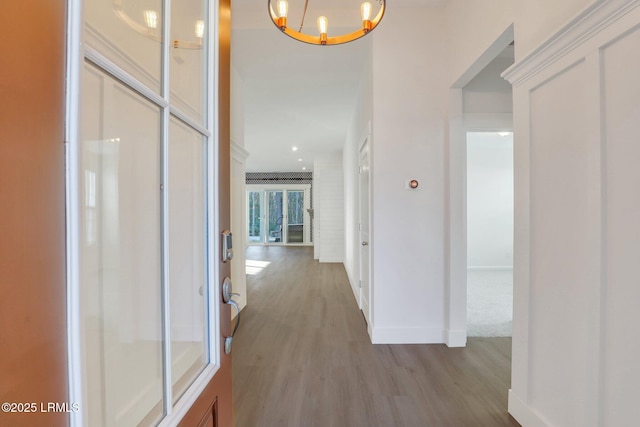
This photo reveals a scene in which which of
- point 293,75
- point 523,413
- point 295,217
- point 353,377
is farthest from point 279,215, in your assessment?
point 523,413

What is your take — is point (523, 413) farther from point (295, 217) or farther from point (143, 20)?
point (295, 217)

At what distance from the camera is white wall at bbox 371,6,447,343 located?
2646 millimetres

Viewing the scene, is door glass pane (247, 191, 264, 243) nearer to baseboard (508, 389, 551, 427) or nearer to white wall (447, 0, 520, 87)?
white wall (447, 0, 520, 87)

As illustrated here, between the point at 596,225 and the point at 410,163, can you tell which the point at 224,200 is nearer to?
the point at 596,225

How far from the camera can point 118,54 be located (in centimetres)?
67

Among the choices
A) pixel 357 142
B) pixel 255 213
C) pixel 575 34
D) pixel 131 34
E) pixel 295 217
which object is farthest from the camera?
pixel 255 213

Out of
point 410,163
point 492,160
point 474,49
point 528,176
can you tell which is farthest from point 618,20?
point 492,160

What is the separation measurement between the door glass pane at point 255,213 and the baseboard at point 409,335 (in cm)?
842

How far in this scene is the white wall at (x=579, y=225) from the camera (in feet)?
3.56

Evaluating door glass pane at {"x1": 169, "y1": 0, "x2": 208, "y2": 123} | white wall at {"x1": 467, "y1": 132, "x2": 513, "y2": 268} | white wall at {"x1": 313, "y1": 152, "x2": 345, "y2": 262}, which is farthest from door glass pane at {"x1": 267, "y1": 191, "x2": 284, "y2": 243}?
door glass pane at {"x1": 169, "y1": 0, "x2": 208, "y2": 123}

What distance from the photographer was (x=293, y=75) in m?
Answer: 3.36

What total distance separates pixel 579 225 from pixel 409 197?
1.43 meters

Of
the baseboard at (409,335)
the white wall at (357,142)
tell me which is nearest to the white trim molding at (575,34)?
the white wall at (357,142)

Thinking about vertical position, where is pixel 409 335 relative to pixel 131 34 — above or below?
below
